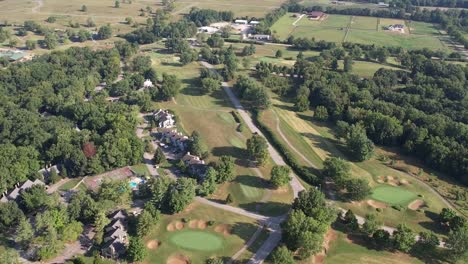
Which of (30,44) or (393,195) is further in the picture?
(30,44)

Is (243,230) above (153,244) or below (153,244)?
above

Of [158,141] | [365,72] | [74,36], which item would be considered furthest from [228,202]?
[74,36]

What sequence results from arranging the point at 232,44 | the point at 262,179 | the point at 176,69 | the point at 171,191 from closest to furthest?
the point at 171,191 → the point at 262,179 → the point at 176,69 → the point at 232,44

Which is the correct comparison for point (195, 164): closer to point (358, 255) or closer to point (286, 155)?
point (286, 155)

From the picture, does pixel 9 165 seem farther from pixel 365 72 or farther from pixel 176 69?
pixel 365 72

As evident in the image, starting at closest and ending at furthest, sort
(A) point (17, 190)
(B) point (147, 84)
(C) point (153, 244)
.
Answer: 1. (C) point (153, 244)
2. (A) point (17, 190)
3. (B) point (147, 84)

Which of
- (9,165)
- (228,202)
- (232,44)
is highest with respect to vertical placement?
(232,44)

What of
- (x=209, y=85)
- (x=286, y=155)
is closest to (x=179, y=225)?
(x=286, y=155)

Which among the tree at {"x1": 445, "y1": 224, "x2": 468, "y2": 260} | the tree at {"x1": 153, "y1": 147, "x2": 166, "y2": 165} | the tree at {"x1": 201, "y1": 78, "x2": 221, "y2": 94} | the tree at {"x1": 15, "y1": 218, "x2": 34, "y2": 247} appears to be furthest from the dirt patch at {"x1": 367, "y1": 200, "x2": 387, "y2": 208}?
the tree at {"x1": 201, "y1": 78, "x2": 221, "y2": 94}
